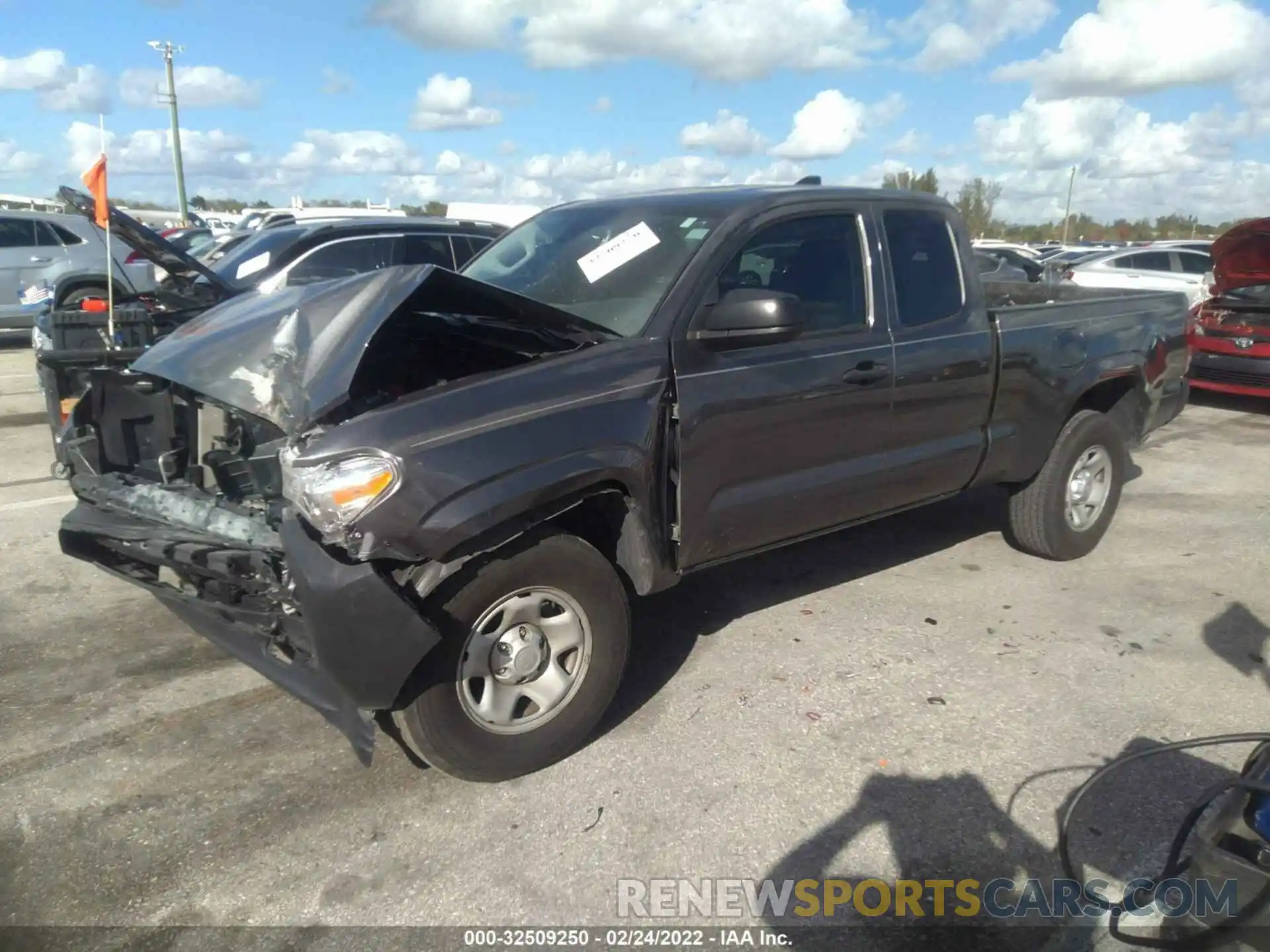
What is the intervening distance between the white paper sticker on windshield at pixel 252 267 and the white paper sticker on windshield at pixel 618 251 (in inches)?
234

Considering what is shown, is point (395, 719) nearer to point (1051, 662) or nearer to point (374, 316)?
point (374, 316)

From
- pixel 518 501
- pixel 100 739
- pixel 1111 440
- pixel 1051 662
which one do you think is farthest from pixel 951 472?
pixel 100 739

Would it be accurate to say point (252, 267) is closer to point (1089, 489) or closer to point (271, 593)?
point (271, 593)

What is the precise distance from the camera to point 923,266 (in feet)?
14.6

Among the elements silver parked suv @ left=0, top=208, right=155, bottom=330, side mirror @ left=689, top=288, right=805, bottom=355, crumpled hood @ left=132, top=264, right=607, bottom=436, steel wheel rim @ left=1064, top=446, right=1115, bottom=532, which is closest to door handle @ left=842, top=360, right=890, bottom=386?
side mirror @ left=689, top=288, right=805, bottom=355

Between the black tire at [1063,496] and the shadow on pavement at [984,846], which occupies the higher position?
the black tire at [1063,496]

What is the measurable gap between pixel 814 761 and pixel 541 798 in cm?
97

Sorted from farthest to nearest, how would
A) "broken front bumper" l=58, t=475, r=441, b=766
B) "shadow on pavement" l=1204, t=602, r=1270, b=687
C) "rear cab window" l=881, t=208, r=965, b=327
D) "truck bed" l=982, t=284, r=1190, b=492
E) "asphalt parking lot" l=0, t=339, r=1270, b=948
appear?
1. "truck bed" l=982, t=284, r=1190, b=492
2. "rear cab window" l=881, t=208, r=965, b=327
3. "shadow on pavement" l=1204, t=602, r=1270, b=687
4. "asphalt parking lot" l=0, t=339, r=1270, b=948
5. "broken front bumper" l=58, t=475, r=441, b=766

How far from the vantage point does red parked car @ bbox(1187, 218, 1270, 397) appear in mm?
9922

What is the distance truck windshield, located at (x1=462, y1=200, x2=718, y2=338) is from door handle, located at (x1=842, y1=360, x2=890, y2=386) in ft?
2.77

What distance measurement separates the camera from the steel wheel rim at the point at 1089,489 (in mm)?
5309

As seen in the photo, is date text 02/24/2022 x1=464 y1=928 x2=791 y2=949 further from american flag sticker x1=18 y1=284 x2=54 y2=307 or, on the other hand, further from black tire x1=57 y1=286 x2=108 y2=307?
american flag sticker x1=18 y1=284 x2=54 y2=307

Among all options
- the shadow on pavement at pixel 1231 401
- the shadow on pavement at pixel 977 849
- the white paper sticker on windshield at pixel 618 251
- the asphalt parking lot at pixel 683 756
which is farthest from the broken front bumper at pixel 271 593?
the shadow on pavement at pixel 1231 401

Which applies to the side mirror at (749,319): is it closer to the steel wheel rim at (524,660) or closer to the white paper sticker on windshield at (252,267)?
the steel wheel rim at (524,660)
